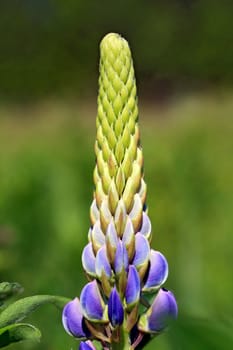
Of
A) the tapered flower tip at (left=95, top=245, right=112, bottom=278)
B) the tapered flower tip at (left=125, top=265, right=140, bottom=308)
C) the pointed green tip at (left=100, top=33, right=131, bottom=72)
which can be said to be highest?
the pointed green tip at (left=100, top=33, right=131, bottom=72)

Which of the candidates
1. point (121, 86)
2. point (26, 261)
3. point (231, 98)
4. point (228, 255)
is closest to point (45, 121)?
point (231, 98)

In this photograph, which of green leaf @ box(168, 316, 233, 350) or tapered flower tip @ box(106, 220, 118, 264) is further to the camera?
tapered flower tip @ box(106, 220, 118, 264)

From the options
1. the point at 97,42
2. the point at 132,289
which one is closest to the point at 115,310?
the point at 132,289

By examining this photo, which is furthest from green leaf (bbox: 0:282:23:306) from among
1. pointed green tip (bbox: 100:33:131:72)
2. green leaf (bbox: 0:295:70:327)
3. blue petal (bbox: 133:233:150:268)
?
pointed green tip (bbox: 100:33:131:72)

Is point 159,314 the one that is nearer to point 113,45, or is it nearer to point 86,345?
point 86,345

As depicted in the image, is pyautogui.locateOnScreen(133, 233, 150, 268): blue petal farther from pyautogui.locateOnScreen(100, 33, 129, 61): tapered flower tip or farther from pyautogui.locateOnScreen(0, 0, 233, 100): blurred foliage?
pyautogui.locateOnScreen(0, 0, 233, 100): blurred foliage

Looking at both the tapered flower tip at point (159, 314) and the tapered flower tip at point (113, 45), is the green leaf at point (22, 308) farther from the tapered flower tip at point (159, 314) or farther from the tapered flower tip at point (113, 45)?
the tapered flower tip at point (113, 45)
